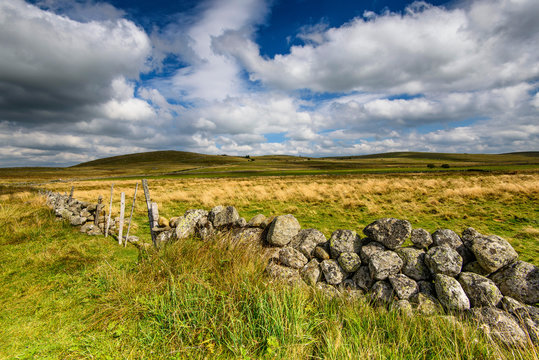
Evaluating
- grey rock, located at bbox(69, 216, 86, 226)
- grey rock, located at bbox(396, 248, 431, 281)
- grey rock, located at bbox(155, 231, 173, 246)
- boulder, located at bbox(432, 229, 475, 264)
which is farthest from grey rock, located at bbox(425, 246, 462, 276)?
grey rock, located at bbox(69, 216, 86, 226)

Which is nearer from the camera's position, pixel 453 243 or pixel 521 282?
pixel 521 282

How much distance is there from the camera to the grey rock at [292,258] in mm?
5338

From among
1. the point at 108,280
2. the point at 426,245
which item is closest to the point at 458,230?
the point at 426,245

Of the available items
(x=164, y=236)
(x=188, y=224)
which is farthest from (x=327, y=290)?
(x=164, y=236)

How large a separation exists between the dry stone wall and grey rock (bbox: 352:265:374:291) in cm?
2

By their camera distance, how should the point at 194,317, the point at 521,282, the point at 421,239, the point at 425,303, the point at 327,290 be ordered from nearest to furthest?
the point at 194,317 < the point at 521,282 < the point at 425,303 < the point at 327,290 < the point at 421,239

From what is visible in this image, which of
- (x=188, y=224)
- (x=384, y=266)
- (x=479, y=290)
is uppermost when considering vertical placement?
(x=188, y=224)

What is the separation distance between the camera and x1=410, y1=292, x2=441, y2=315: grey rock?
13.2ft

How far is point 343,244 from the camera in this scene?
5.26 m

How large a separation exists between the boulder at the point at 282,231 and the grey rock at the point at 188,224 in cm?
268

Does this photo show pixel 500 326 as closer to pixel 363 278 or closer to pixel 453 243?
pixel 453 243

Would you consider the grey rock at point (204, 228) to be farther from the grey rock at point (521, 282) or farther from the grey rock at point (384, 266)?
the grey rock at point (521, 282)

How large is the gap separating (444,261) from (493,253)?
0.79m

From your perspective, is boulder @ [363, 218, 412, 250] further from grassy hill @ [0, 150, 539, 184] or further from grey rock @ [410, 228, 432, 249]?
grassy hill @ [0, 150, 539, 184]
